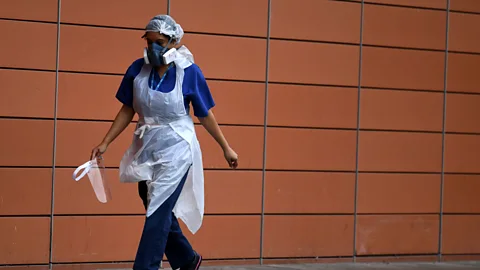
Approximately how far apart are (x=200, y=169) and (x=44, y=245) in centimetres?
217

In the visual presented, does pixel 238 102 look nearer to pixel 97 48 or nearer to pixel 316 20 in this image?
pixel 316 20

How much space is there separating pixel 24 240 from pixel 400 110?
391 cm

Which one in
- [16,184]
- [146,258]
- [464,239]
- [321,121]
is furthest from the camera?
[464,239]

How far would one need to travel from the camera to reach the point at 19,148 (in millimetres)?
8141

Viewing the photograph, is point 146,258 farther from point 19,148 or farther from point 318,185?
point 318,185

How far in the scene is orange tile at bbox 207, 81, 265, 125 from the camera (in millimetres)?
8867

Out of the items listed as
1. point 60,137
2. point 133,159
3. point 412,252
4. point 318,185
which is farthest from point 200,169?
point 412,252

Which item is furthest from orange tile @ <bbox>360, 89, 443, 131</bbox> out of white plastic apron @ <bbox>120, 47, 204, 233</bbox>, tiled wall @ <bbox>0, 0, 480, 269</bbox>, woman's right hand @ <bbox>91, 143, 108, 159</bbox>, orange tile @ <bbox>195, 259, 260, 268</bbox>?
woman's right hand @ <bbox>91, 143, 108, 159</bbox>

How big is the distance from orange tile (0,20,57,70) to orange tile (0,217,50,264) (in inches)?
51.7

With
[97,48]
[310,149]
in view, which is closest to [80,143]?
[97,48]

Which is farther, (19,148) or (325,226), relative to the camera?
(325,226)

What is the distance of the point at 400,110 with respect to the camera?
381 inches

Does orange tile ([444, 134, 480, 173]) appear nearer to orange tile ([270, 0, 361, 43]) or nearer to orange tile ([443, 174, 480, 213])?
orange tile ([443, 174, 480, 213])

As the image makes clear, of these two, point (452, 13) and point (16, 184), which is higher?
point (452, 13)
